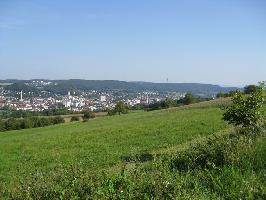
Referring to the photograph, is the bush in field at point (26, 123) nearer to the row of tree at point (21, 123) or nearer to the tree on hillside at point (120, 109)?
the row of tree at point (21, 123)

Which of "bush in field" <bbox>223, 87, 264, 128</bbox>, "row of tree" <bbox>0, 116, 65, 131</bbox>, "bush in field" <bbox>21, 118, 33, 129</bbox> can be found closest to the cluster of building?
"row of tree" <bbox>0, 116, 65, 131</bbox>

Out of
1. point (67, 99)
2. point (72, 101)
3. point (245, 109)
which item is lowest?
point (72, 101)

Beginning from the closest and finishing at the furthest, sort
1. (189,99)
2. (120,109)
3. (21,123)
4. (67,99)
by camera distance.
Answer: (21,123) < (120,109) < (189,99) < (67,99)

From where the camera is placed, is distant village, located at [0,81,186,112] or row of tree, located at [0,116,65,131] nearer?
row of tree, located at [0,116,65,131]

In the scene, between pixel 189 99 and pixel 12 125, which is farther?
pixel 189 99

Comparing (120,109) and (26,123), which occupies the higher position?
(120,109)

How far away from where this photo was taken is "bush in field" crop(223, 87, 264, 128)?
54.4 ft

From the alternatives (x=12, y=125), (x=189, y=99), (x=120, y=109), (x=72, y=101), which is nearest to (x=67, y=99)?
(x=72, y=101)

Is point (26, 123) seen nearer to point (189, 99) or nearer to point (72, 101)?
point (189, 99)

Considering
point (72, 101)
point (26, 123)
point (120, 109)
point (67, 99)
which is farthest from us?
point (67, 99)

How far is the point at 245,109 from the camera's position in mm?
16641

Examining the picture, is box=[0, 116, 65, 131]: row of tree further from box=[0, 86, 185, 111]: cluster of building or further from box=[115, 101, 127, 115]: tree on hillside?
box=[0, 86, 185, 111]: cluster of building

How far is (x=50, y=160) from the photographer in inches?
872

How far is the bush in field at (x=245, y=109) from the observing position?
16.6 meters
